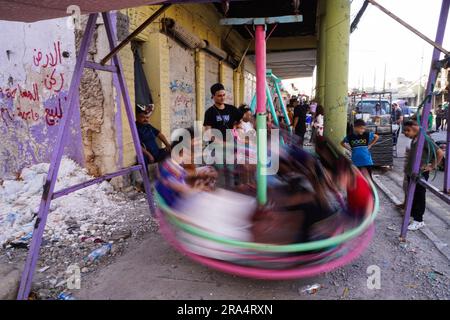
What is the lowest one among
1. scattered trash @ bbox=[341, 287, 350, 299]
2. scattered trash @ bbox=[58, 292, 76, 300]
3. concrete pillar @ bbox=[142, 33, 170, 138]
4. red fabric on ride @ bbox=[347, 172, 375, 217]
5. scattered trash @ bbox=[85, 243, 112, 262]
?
scattered trash @ bbox=[58, 292, 76, 300]

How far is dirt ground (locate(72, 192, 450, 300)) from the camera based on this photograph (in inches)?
105

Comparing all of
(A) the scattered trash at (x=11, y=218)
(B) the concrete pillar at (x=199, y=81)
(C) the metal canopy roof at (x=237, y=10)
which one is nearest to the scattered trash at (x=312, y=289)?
(C) the metal canopy roof at (x=237, y=10)

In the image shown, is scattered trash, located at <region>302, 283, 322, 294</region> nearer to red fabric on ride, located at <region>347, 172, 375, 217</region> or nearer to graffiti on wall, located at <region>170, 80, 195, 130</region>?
red fabric on ride, located at <region>347, 172, 375, 217</region>

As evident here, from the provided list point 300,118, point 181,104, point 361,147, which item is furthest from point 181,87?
point 361,147

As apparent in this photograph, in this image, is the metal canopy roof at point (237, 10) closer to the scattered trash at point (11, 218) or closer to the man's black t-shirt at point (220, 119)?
the man's black t-shirt at point (220, 119)

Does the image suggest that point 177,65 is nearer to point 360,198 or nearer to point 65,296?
point 360,198

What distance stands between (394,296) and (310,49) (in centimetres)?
1610

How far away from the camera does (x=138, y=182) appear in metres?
5.76

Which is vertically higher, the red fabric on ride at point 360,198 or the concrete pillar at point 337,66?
the concrete pillar at point 337,66

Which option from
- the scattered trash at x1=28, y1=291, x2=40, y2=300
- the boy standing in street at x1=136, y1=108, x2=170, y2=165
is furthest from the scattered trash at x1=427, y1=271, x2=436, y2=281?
the boy standing in street at x1=136, y1=108, x2=170, y2=165

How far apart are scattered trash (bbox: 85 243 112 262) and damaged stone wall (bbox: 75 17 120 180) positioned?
82.2 inches

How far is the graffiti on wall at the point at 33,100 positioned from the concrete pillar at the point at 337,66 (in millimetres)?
5200

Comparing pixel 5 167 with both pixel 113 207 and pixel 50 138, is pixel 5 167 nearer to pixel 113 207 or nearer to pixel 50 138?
pixel 50 138

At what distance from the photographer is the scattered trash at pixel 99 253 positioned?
329 cm
